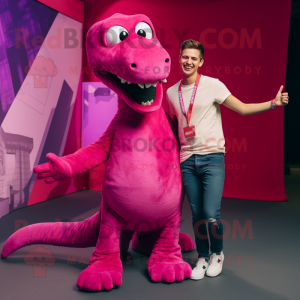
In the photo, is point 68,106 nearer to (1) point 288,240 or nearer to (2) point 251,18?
(2) point 251,18

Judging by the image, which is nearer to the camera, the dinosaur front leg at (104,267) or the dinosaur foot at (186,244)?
the dinosaur front leg at (104,267)

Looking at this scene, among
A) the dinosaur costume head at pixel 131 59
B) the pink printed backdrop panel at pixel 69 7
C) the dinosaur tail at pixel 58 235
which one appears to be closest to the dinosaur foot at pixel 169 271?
the dinosaur tail at pixel 58 235

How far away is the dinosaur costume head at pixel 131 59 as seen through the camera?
1542 mm

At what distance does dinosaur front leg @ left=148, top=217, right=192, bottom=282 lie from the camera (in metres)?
1.79

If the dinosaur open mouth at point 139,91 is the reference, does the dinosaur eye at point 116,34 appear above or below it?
above

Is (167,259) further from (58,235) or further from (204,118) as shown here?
(204,118)

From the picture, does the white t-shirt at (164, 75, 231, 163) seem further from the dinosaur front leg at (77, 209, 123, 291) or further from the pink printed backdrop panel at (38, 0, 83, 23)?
the pink printed backdrop panel at (38, 0, 83, 23)

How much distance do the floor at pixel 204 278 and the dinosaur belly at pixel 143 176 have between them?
35 centimetres

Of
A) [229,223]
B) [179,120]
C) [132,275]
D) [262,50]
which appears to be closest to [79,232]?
[132,275]

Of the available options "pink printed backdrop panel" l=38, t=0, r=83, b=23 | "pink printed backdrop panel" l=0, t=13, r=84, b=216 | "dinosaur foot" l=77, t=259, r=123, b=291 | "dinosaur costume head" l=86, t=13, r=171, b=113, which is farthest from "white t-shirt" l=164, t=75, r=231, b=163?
"pink printed backdrop panel" l=38, t=0, r=83, b=23

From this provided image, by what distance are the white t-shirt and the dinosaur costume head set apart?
8.0 inches

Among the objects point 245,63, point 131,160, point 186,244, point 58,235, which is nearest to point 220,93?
point 131,160

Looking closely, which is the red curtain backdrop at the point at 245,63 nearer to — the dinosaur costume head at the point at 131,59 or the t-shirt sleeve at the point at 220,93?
the t-shirt sleeve at the point at 220,93

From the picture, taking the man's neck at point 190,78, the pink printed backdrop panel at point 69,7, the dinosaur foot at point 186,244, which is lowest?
the dinosaur foot at point 186,244
